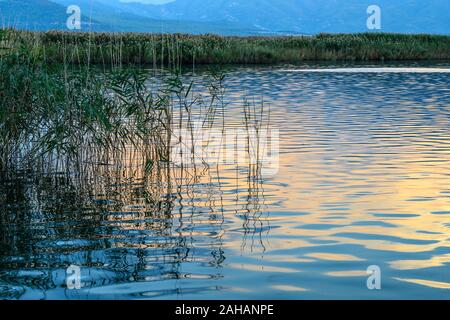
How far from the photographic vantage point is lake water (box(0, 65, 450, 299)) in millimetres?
8594

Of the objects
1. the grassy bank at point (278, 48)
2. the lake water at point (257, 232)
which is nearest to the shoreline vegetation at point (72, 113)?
the lake water at point (257, 232)

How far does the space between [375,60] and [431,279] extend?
56.6m

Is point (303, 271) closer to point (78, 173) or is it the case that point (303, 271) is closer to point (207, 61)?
point (78, 173)

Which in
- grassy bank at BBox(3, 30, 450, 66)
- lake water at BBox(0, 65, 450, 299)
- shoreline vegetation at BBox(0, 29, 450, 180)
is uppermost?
grassy bank at BBox(3, 30, 450, 66)

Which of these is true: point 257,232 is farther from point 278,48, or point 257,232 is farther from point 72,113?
point 278,48

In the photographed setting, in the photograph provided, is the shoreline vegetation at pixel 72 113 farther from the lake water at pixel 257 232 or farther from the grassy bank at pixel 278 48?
the grassy bank at pixel 278 48

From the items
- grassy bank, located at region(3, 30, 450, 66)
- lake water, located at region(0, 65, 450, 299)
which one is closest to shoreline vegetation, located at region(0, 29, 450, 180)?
lake water, located at region(0, 65, 450, 299)

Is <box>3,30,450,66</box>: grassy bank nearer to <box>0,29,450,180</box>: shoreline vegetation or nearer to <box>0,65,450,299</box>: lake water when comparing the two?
<box>0,29,450,180</box>: shoreline vegetation

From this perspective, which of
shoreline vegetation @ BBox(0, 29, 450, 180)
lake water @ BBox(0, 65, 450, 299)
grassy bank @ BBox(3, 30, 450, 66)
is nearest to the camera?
lake water @ BBox(0, 65, 450, 299)

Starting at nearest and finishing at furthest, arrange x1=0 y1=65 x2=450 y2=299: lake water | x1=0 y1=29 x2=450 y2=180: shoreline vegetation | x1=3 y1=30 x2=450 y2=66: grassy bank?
x1=0 y1=65 x2=450 y2=299: lake water, x1=0 y1=29 x2=450 y2=180: shoreline vegetation, x1=3 y1=30 x2=450 y2=66: grassy bank

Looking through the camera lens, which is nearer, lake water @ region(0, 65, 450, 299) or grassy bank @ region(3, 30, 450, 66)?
lake water @ region(0, 65, 450, 299)

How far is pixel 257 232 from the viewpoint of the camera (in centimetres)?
1084

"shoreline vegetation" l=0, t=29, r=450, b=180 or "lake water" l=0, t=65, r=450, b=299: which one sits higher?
"shoreline vegetation" l=0, t=29, r=450, b=180

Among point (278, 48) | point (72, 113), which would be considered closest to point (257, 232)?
point (72, 113)
